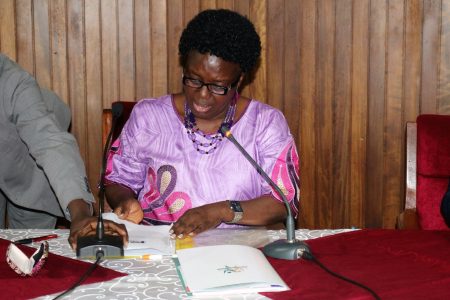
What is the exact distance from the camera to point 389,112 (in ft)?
10.3

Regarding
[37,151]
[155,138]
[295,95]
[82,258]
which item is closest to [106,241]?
[82,258]

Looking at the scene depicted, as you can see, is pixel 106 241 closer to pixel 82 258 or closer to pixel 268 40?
pixel 82 258

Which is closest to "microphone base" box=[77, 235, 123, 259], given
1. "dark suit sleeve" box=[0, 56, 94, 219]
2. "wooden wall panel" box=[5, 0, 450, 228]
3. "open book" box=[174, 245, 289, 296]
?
"open book" box=[174, 245, 289, 296]

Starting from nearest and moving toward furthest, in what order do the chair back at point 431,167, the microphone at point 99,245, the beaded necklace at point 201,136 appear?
the microphone at point 99,245, the beaded necklace at point 201,136, the chair back at point 431,167

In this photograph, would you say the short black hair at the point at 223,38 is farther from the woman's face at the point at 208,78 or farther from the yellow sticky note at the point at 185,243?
the yellow sticky note at the point at 185,243

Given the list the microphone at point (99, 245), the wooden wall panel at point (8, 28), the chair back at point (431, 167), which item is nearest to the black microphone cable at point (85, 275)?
the microphone at point (99, 245)

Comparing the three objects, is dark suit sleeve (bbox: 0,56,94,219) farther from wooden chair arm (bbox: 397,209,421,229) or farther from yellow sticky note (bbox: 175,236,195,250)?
wooden chair arm (bbox: 397,209,421,229)

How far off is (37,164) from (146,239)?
2.21ft

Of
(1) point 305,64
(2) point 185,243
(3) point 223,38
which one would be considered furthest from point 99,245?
(1) point 305,64

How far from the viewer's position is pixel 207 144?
7.22 feet

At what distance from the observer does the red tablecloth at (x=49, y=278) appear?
1.31 m

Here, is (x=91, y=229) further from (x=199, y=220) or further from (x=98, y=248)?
(x=199, y=220)

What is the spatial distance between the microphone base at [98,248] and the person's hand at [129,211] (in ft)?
1.13

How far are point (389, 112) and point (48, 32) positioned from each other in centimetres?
171
